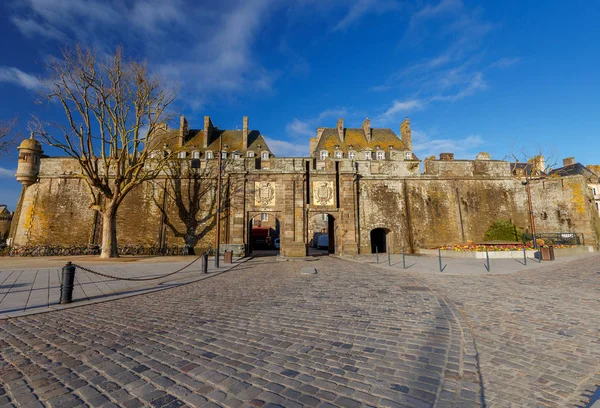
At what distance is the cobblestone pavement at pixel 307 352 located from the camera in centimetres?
259

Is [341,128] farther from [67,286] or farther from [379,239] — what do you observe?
[67,286]

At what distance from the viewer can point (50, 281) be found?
921cm

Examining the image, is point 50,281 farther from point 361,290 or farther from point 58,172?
point 58,172

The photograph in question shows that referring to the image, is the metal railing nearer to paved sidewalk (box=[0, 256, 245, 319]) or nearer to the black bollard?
paved sidewalk (box=[0, 256, 245, 319])

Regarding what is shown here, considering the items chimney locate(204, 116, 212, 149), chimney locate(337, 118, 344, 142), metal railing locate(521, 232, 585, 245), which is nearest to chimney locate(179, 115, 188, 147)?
chimney locate(204, 116, 212, 149)

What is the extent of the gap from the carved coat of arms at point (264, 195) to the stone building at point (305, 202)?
83 mm

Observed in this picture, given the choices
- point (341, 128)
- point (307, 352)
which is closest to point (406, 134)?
point (341, 128)

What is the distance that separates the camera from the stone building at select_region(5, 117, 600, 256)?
853 inches

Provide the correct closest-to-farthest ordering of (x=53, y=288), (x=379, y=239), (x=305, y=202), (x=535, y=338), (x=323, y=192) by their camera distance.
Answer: (x=535, y=338), (x=53, y=288), (x=305, y=202), (x=323, y=192), (x=379, y=239)

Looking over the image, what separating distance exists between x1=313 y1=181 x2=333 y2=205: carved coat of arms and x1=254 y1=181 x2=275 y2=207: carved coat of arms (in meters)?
3.65

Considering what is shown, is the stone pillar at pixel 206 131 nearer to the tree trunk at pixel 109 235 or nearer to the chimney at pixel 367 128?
the tree trunk at pixel 109 235

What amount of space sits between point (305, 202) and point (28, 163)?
2396 cm

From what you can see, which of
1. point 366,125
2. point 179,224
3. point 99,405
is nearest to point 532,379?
point 99,405

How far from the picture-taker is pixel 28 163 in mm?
22516
